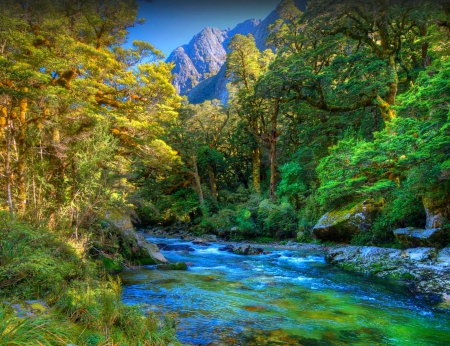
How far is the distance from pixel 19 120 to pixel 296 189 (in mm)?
16985

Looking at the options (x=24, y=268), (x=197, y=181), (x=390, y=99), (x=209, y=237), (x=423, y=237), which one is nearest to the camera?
(x=24, y=268)

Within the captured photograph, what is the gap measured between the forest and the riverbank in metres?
1.19

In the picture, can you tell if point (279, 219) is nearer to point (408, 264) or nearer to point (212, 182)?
point (408, 264)

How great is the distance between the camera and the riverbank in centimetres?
711

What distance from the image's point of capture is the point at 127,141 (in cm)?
1270

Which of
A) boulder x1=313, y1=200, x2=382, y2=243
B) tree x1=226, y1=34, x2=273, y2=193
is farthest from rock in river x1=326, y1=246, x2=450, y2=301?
tree x1=226, y1=34, x2=273, y2=193

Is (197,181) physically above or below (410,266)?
above

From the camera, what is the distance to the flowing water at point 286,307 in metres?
5.00

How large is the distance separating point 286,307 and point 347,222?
8.87m

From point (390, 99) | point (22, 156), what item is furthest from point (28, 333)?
point (390, 99)

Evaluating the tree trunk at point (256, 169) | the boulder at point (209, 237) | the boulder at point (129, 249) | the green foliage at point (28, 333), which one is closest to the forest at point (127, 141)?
the green foliage at point (28, 333)

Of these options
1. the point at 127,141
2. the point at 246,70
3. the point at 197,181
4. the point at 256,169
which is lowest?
the point at 197,181

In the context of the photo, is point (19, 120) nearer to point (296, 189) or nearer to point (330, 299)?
point (330, 299)

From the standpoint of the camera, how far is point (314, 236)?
16.2 m
